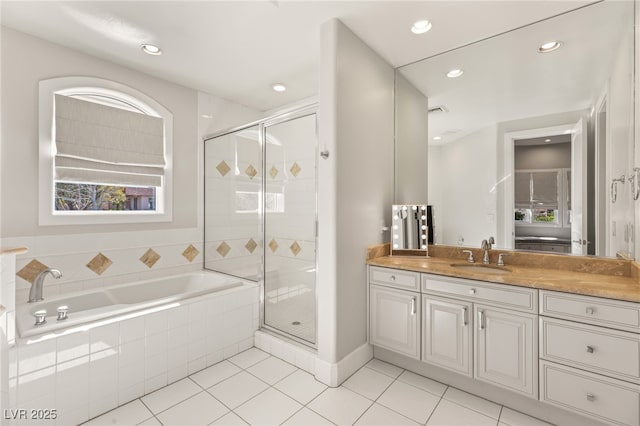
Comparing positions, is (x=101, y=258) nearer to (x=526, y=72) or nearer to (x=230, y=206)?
(x=230, y=206)

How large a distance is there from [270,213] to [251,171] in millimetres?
597

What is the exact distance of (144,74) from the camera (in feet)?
9.44

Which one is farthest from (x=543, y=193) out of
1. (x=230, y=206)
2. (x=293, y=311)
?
(x=230, y=206)

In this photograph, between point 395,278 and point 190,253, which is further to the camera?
point 190,253

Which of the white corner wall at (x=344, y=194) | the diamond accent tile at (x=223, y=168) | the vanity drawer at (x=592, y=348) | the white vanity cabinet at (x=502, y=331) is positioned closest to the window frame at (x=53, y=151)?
the diamond accent tile at (x=223, y=168)

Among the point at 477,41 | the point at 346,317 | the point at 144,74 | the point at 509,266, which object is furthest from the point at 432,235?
the point at 144,74

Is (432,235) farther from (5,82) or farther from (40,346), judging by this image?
(5,82)

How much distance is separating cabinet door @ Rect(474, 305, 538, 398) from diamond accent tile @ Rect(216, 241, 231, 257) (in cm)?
258

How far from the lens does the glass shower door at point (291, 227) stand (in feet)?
8.17

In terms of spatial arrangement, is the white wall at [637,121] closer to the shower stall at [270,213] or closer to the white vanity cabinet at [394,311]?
the white vanity cabinet at [394,311]

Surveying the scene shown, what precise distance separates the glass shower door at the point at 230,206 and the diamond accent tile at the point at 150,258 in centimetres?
55

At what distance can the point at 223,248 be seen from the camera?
3.36 meters

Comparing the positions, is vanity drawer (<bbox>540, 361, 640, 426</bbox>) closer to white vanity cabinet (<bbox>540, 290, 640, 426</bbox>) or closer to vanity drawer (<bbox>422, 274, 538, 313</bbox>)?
white vanity cabinet (<bbox>540, 290, 640, 426</bbox>)

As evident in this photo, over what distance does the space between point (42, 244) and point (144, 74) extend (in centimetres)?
181
